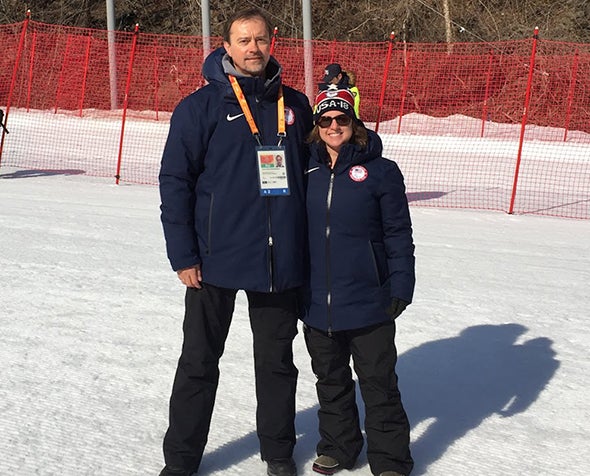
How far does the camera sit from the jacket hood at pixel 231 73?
3.80 metres

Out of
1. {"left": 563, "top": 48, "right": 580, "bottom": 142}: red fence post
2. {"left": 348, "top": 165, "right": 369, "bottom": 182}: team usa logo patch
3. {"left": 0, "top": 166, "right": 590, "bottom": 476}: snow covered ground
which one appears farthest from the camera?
{"left": 563, "top": 48, "right": 580, "bottom": 142}: red fence post

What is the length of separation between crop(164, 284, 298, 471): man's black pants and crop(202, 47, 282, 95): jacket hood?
78 centimetres

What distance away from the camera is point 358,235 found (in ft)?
12.8

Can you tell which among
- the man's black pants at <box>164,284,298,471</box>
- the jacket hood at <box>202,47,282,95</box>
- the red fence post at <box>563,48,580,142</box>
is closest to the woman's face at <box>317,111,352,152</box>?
the jacket hood at <box>202,47,282,95</box>

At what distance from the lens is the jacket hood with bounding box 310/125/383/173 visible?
3.88 meters

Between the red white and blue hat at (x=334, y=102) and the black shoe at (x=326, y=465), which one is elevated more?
the red white and blue hat at (x=334, y=102)

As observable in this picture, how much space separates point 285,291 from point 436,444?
111 centimetres

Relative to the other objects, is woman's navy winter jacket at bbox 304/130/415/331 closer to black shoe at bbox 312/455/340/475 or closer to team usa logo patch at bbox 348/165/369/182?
team usa logo patch at bbox 348/165/369/182

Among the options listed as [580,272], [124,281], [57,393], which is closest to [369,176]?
[57,393]

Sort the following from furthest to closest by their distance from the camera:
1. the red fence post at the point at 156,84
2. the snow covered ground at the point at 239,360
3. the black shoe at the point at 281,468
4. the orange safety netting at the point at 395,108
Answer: the red fence post at the point at 156,84 < the orange safety netting at the point at 395,108 < the snow covered ground at the point at 239,360 < the black shoe at the point at 281,468

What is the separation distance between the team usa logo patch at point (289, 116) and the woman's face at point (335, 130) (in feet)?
0.34

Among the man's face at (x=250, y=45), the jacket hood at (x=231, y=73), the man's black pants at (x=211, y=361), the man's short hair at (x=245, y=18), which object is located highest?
the man's short hair at (x=245, y=18)

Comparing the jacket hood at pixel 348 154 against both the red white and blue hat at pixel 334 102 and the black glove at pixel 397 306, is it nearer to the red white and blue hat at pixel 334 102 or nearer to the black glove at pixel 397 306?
the red white and blue hat at pixel 334 102

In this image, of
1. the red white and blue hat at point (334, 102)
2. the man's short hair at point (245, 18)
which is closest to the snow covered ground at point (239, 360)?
the red white and blue hat at point (334, 102)
